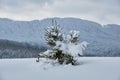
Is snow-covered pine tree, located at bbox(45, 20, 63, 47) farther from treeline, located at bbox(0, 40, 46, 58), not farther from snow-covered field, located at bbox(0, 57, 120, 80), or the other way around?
treeline, located at bbox(0, 40, 46, 58)

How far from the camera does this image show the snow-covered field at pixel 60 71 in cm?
1881

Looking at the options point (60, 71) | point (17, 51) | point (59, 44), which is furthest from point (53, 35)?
point (17, 51)

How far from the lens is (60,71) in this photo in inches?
783

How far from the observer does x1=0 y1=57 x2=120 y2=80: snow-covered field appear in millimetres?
18812

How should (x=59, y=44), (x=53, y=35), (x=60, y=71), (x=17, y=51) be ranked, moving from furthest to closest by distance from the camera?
(x=17, y=51)
(x=53, y=35)
(x=59, y=44)
(x=60, y=71)

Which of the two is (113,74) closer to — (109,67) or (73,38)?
(109,67)

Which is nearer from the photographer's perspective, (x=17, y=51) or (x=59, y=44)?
(x=59, y=44)

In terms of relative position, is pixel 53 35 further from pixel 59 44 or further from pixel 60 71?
pixel 60 71

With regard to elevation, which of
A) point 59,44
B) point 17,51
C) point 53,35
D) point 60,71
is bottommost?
point 60,71

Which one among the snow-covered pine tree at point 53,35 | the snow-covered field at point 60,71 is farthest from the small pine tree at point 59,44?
the snow-covered field at point 60,71

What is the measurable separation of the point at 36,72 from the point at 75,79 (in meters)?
2.98

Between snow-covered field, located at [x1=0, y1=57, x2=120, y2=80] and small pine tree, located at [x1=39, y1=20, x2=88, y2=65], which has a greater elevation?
small pine tree, located at [x1=39, y1=20, x2=88, y2=65]

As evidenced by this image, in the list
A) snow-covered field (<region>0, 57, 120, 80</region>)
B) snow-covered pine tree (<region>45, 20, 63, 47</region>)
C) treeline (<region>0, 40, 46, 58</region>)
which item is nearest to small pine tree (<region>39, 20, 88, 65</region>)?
snow-covered pine tree (<region>45, 20, 63, 47</region>)

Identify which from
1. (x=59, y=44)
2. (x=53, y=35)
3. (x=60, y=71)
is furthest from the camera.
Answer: (x=53, y=35)
